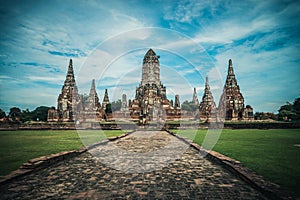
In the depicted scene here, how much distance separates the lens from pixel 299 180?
4.68 metres

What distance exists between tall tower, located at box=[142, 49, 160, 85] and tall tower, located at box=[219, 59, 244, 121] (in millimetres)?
14575

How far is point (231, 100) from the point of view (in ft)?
117

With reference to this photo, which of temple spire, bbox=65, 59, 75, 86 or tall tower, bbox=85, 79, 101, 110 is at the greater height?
temple spire, bbox=65, 59, 75, 86

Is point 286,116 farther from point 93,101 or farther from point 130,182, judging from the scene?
point 130,182

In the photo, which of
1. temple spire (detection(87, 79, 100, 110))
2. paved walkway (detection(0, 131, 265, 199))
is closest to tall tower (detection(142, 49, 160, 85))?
temple spire (detection(87, 79, 100, 110))

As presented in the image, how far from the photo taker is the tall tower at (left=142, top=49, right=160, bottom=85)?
149ft

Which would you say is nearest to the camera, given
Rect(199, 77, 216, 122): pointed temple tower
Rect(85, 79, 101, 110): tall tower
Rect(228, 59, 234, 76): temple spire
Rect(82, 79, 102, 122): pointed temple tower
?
Rect(228, 59, 234, 76): temple spire

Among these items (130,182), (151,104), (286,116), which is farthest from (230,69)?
(130,182)

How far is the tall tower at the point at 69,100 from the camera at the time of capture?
3606 centimetres

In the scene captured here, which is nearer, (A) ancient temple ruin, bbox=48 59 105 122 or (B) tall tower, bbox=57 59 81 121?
(A) ancient temple ruin, bbox=48 59 105 122

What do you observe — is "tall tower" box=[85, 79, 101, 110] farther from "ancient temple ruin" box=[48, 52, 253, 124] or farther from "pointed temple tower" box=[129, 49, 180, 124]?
"pointed temple tower" box=[129, 49, 180, 124]

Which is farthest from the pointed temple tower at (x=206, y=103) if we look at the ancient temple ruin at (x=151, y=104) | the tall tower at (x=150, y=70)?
the tall tower at (x=150, y=70)

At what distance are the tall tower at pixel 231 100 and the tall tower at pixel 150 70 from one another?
14.6m

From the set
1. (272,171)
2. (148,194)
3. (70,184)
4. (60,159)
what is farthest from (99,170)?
(272,171)
